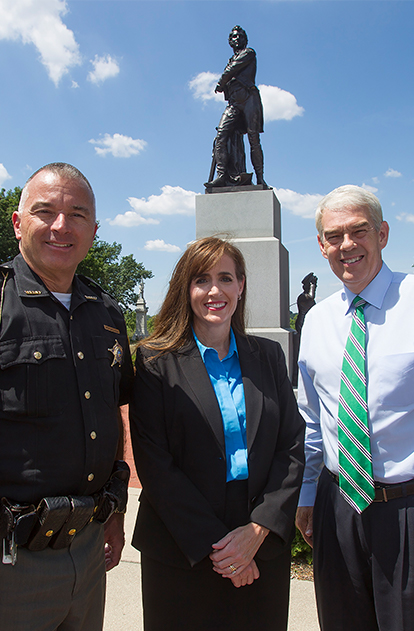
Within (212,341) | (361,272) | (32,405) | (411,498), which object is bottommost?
(411,498)

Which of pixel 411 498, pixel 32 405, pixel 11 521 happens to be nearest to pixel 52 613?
pixel 11 521

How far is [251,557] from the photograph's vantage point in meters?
1.78

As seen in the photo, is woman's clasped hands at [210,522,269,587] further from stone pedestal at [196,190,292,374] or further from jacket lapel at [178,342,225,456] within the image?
stone pedestal at [196,190,292,374]

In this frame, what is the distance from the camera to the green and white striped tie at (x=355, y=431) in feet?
5.92

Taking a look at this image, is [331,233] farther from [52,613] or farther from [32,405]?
[52,613]

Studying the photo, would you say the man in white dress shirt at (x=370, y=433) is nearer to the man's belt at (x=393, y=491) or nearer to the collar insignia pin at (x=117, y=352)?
the man's belt at (x=393, y=491)

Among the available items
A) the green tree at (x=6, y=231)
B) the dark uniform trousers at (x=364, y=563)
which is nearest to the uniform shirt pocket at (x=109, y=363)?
the dark uniform trousers at (x=364, y=563)

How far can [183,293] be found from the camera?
2.15 metres

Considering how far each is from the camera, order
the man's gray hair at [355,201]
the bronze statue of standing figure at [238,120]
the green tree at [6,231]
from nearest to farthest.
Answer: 1. the man's gray hair at [355,201]
2. the bronze statue of standing figure at [238,120]
3. the green tree at [6,231]

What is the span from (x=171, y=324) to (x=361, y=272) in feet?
3.17

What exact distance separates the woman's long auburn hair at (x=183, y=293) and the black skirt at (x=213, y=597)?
730mm

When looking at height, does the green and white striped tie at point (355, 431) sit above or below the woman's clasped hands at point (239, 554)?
above

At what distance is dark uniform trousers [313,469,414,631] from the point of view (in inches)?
67.6

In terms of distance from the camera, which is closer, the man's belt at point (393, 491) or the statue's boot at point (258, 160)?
the man's belt at point (393, 491)
